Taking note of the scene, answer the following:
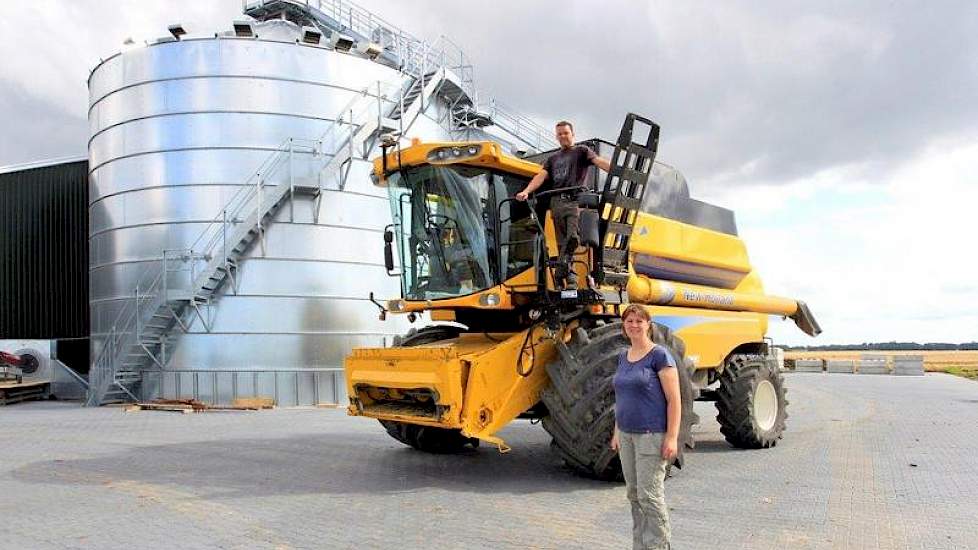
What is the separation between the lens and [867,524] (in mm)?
5938

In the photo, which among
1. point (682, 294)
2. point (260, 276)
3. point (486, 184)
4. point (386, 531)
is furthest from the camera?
point (260, 276)

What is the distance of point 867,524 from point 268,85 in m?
17.2

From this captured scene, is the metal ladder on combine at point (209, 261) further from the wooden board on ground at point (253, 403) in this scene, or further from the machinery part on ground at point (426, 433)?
the machinery part on ground at point (426, 433)

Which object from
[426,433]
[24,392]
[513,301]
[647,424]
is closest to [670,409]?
[647,424]

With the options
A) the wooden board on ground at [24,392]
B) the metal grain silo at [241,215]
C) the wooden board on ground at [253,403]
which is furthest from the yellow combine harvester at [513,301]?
the wooden board on ground at [24,392]

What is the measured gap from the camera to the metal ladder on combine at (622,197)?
8.01 m

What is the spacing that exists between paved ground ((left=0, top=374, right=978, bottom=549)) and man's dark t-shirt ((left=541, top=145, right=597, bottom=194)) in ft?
10.5

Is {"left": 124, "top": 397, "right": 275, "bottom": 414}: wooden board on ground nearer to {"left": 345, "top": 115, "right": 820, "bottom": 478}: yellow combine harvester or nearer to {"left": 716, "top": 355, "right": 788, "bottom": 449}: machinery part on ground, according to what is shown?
{"left": 345, "top": 115, "right": 820, "bottom": 478}: yellow combine harvester

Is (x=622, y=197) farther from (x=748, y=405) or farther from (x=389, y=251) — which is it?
(x=748, y=405)

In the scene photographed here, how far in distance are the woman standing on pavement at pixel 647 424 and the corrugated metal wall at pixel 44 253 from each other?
2441 centimetres

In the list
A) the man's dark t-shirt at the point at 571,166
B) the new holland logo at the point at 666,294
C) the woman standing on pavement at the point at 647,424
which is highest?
the man's dark t-shirt at the point at 571,166

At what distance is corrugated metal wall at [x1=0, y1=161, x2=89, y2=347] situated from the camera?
24.5m

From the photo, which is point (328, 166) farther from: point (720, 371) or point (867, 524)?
point (867, 524)

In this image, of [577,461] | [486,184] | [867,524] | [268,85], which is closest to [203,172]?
[268,85]
